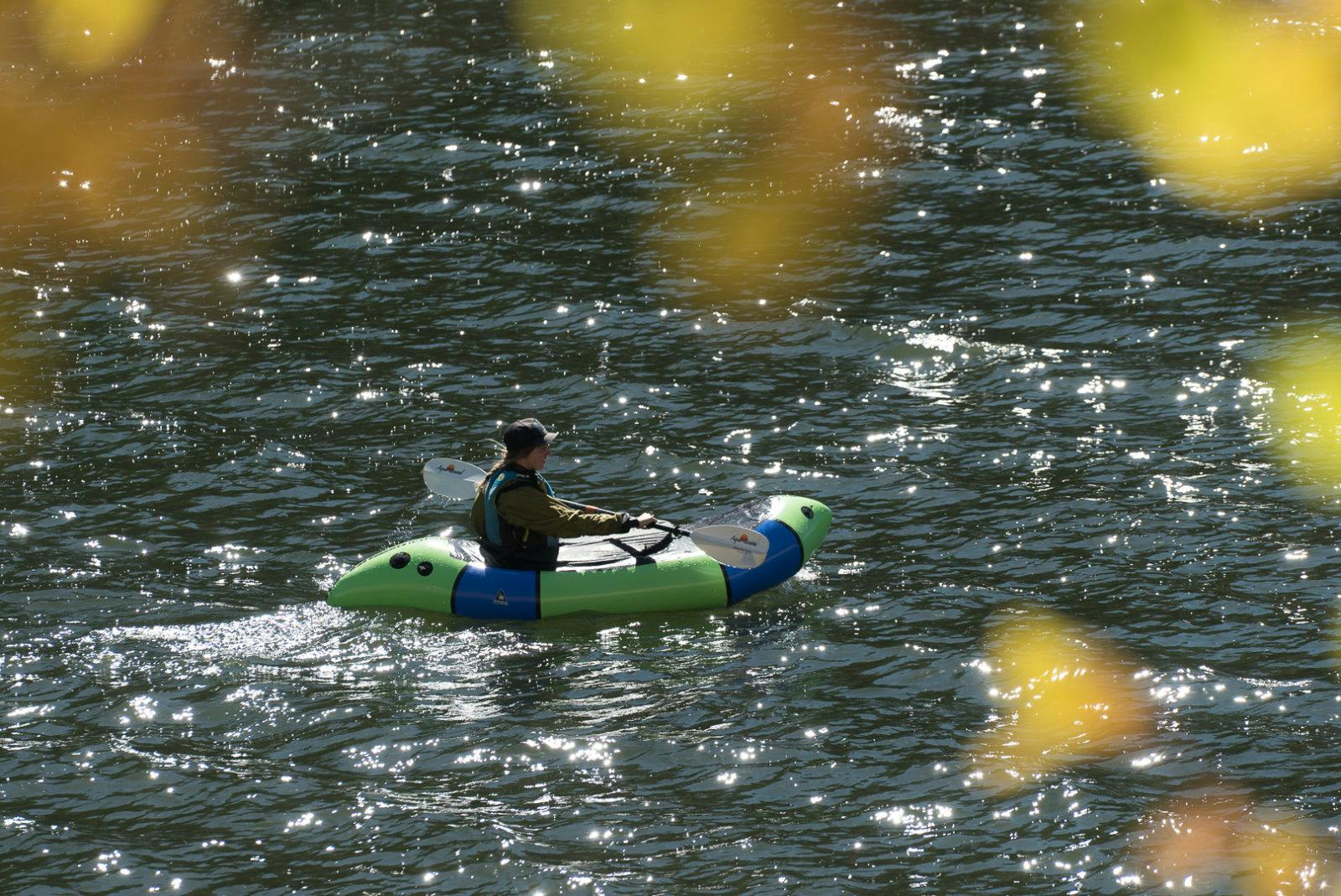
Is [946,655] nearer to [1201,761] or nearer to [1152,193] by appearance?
[1201,761]

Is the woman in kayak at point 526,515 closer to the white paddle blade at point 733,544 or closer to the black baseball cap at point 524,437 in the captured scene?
the black baseball cap at point 524,437

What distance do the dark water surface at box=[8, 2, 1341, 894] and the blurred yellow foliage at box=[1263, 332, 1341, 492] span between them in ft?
0.65

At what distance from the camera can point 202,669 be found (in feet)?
33.0

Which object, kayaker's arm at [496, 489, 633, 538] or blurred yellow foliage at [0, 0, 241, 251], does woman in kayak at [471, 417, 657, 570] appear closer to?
kayaker's arm at [496, 489, 633, 538]

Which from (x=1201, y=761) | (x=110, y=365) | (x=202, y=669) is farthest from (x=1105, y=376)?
(x=110, y=365)

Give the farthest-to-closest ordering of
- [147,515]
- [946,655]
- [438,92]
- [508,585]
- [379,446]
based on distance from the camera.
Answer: [438,92] → [379,446] → [147,515] → [508,585] → [946,655]

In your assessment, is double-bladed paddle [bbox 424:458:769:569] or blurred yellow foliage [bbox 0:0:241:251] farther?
blurred yellow foliage [bbox 0:0:241:251]

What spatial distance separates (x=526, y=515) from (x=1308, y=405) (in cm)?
637

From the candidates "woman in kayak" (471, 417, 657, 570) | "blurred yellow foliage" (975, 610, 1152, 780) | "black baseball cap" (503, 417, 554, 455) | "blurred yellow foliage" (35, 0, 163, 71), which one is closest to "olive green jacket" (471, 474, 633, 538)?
"woman in kayak" (471, 417, 657, 570)

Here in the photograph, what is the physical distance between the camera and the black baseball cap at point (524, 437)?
1084cm

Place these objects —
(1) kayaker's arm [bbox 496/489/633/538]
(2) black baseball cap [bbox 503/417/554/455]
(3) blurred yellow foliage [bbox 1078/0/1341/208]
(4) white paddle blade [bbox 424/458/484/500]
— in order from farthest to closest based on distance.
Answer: (3) blurred yellow foliage [bbox 1078/0/1341/208], (4) white paddle blade [bbox 424/458/484/500], (2) black baseball cap [bbox 503/417/554/455], (1) kayaker's arm [bbox 496/489/633/538]

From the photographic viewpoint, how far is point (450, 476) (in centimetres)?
1205

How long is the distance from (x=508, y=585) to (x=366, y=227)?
815cm

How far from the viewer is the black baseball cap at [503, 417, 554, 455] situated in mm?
10836
